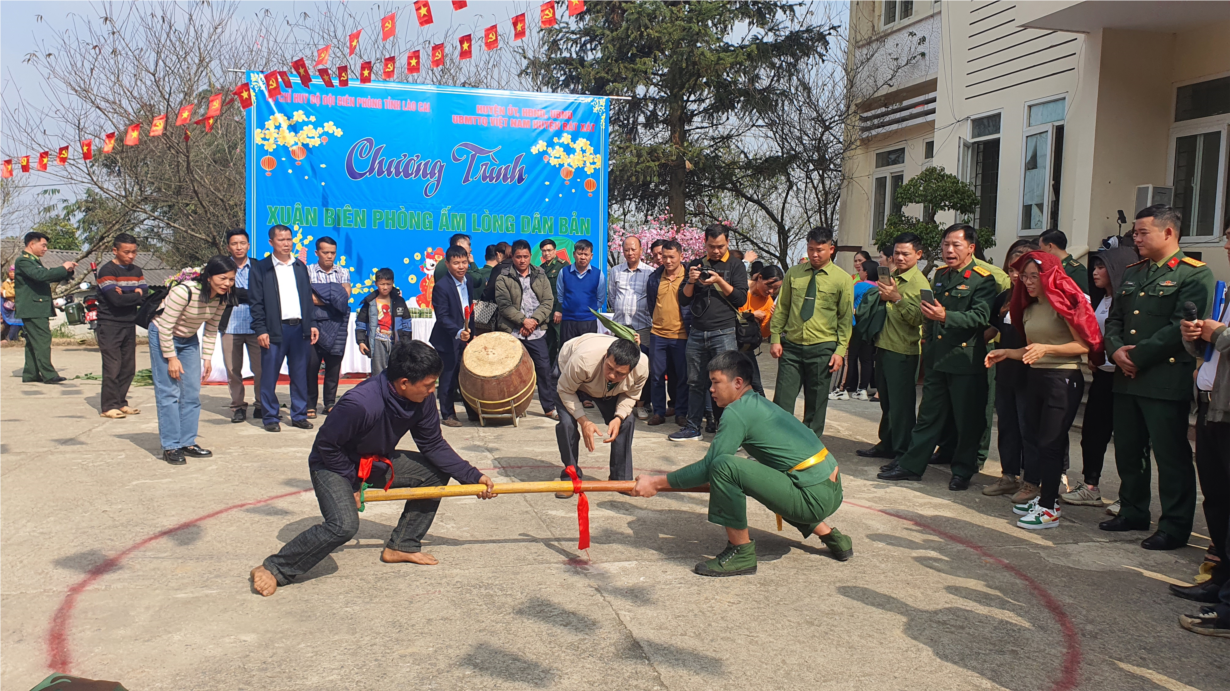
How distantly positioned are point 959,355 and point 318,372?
6.02m

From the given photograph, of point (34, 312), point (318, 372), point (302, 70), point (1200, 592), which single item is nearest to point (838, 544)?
point (1200, 592)

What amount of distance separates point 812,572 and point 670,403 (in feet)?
16.0

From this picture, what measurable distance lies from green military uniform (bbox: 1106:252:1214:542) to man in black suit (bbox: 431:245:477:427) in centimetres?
576

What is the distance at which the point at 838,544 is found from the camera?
4.79 metres

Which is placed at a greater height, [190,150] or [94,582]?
[190,150]

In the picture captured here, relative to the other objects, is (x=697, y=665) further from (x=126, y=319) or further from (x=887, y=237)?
(x=887, y=237)

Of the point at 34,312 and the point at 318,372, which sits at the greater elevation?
the point at 34,312

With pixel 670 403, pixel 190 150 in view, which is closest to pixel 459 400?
pixel 670 403

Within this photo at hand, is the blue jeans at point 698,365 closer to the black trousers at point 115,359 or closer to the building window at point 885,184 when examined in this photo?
the black trousers at point 115,359

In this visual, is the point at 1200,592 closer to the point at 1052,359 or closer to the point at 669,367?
the point at 1052,359

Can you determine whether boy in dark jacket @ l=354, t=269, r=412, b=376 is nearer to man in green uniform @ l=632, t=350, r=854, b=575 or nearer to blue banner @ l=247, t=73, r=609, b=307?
blue banner @ l=247, t=73, r=609, b=307

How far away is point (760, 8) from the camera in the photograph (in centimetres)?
1841

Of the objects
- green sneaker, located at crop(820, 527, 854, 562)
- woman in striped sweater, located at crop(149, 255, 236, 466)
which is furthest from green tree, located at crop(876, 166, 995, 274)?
woman in striped sweater, located at crop(149, 255, 236, 466)

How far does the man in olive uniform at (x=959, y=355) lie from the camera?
20.8 feet
